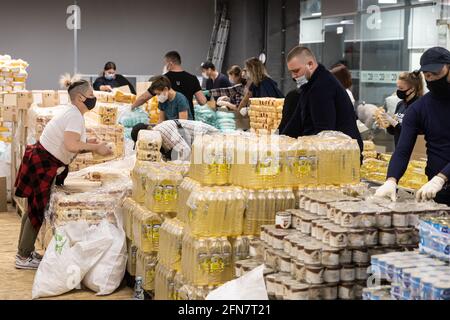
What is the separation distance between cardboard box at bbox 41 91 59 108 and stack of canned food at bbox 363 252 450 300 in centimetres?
757

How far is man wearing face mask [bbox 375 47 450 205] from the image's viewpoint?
5.00 meters

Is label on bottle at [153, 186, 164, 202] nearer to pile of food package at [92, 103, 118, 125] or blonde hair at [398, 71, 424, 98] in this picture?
blonde hair at [398, 71, 424, 98]

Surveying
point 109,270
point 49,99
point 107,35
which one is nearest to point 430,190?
point 109,270

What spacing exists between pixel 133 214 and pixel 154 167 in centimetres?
41

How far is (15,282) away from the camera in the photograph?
22.7ft

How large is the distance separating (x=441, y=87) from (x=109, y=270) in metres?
3.02

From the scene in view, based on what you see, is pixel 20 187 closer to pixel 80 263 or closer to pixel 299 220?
pixel 80 263

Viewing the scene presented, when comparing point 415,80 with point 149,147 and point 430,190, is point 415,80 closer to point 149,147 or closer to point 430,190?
point 149,147

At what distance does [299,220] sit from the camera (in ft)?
14.9

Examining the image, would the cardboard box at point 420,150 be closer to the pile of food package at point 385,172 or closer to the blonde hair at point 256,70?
the pile of food package at point 385,172

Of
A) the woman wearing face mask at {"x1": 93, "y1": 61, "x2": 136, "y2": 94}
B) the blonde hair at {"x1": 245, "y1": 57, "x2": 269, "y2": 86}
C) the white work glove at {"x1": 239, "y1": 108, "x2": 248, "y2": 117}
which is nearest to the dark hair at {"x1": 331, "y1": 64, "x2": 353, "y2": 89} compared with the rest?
the blonde hair at {"x1": 245, "y1": 57, "x2": 269, "y2": 86}

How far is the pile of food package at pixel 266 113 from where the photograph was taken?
11.4 m

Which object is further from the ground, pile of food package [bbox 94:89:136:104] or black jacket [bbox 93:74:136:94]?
black jacket [bbox 93:74:136:94]

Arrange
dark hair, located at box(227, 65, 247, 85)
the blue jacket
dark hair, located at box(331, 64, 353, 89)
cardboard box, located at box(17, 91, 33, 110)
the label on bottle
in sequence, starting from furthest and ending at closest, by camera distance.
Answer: dark hair, located at box(227, 65, 247, 85) < cardboard box, located at box(17, 91, 33, 110) < dark hair, located at box(331, 64, 353, 89) < the label on bottle < the blue jacket
